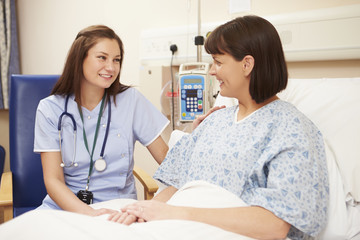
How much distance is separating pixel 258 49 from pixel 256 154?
33cm

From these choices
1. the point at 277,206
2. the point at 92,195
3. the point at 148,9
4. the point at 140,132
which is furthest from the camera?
the point at 148,9

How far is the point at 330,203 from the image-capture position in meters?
1.16

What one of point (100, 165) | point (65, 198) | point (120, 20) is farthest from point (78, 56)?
point (120, 20)

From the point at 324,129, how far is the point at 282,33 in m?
0.77

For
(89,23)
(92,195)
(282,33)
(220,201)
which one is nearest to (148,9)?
(89,23)

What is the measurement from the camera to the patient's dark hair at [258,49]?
1.18 m

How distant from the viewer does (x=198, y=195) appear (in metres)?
1.12

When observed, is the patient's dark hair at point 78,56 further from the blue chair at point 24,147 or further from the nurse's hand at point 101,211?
the nurse's hand at point 101,211

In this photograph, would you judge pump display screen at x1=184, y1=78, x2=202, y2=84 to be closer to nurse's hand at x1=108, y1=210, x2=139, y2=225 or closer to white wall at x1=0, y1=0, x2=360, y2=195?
white wall at x1=0, y1=0, x2=360, y2=195

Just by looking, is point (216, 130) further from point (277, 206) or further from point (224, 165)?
point (277, 206)

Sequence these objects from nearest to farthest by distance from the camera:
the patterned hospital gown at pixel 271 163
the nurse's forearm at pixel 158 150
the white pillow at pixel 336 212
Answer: the patterned hospital gown at pixel 271 163 → the white pillow at pixel 336 212 → the nurse's forearm at pixel 158 150

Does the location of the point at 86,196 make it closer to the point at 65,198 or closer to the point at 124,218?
the point at 65,198

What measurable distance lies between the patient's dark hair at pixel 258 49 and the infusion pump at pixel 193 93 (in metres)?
0.67

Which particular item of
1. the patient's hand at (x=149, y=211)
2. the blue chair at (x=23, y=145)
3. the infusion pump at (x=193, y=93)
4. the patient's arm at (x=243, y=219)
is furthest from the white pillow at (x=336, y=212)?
the blue chair at (x=23, y=145)
